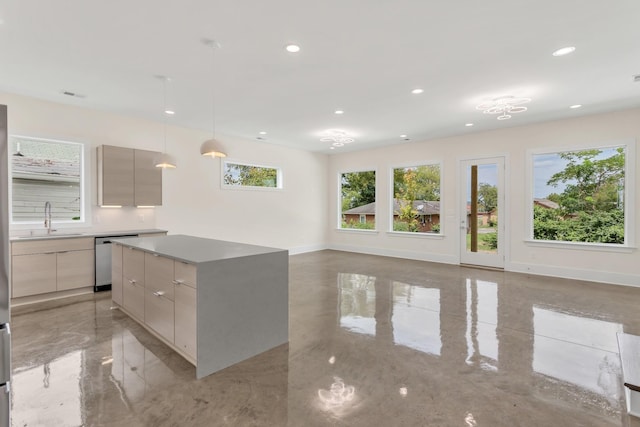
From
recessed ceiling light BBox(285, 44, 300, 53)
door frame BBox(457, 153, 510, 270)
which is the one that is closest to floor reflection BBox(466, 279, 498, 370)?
door frame BBox(457, 153, 510, 270)

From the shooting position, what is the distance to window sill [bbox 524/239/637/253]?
5273 mm

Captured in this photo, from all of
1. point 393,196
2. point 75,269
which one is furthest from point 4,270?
point 393,196

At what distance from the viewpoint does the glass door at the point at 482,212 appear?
6.54m

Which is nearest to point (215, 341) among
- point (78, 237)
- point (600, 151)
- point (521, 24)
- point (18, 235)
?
point (78, 237)

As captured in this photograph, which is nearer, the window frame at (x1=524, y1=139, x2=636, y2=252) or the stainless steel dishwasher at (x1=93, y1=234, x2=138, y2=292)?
the stainless steel dishwasher at (x1=93, y1=234, x2=138, y2=292)

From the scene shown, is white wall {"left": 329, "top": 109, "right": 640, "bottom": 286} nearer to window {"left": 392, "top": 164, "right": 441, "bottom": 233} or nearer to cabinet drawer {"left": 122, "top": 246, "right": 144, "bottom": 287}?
window {"left": 392, "top": 164, "right": 441, "bottom": 233}

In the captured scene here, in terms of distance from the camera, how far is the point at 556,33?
9.61 ft

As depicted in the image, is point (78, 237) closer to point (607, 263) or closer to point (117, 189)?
point (117, 189)

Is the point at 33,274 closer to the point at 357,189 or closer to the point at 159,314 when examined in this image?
the point at 159,314

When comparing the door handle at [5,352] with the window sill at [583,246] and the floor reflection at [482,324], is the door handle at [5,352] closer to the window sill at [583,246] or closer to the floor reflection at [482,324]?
the floor reflection at [482,324]

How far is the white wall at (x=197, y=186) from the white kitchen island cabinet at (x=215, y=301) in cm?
314

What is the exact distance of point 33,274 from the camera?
417 centimetres

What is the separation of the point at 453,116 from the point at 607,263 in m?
3.69

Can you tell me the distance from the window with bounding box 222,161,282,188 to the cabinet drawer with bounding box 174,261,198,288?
4.69 meters
